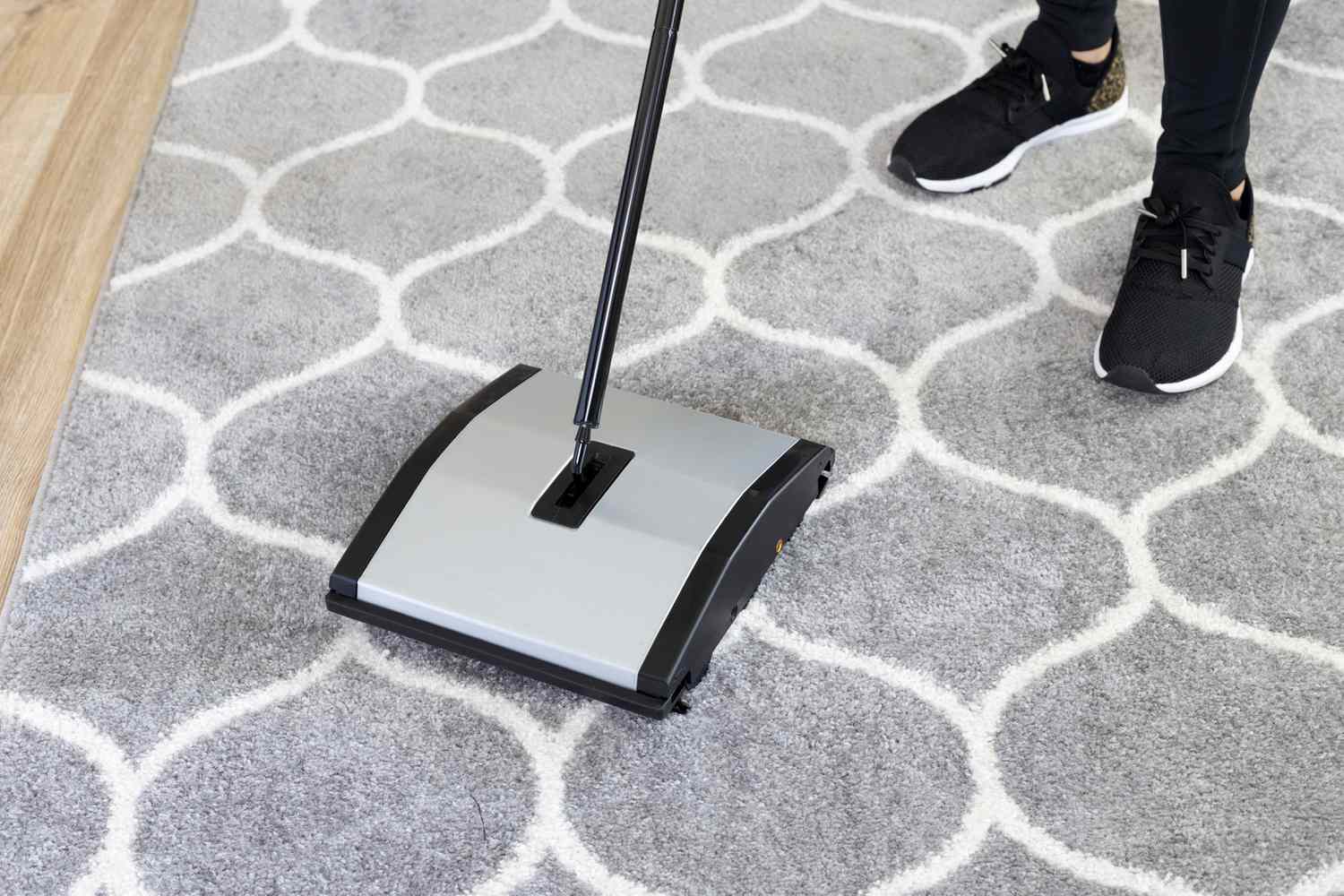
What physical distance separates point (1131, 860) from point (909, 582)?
11.2 inches

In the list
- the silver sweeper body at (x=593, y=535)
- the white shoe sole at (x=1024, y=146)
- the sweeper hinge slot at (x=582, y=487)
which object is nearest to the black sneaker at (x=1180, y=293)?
the white shoe sole at (x=1024, y=146)

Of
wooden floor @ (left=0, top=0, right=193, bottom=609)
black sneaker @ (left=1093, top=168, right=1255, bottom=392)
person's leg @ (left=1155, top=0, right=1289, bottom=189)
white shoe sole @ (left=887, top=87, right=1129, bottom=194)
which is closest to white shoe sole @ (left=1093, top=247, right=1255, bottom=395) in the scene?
black sneaker @ (left=1093, top=168, right=1255, bottom=392)

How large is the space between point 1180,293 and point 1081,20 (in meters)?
0.40

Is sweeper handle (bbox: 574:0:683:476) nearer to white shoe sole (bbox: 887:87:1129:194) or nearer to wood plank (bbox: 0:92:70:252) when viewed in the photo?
white shoe sole (bbox: 887:87:1129:194)

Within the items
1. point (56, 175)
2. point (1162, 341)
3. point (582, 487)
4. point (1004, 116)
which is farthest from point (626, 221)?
point (56, 175)

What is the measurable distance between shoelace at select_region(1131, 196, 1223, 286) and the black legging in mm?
53

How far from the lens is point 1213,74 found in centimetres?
120

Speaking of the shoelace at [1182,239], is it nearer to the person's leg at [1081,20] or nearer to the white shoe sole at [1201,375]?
the white shoe sole at [1201,375]

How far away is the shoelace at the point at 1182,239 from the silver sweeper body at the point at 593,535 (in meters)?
0.50

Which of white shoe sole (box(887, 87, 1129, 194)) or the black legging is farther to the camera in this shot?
white shoe sole (box(887, 87, 1129, 194))

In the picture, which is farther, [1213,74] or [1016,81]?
[1016,81]

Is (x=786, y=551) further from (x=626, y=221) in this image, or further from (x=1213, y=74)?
(x=1213, y=74)

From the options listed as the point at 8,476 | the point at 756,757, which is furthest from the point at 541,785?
the point at 8,476

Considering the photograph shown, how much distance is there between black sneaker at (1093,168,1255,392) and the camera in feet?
4.05
